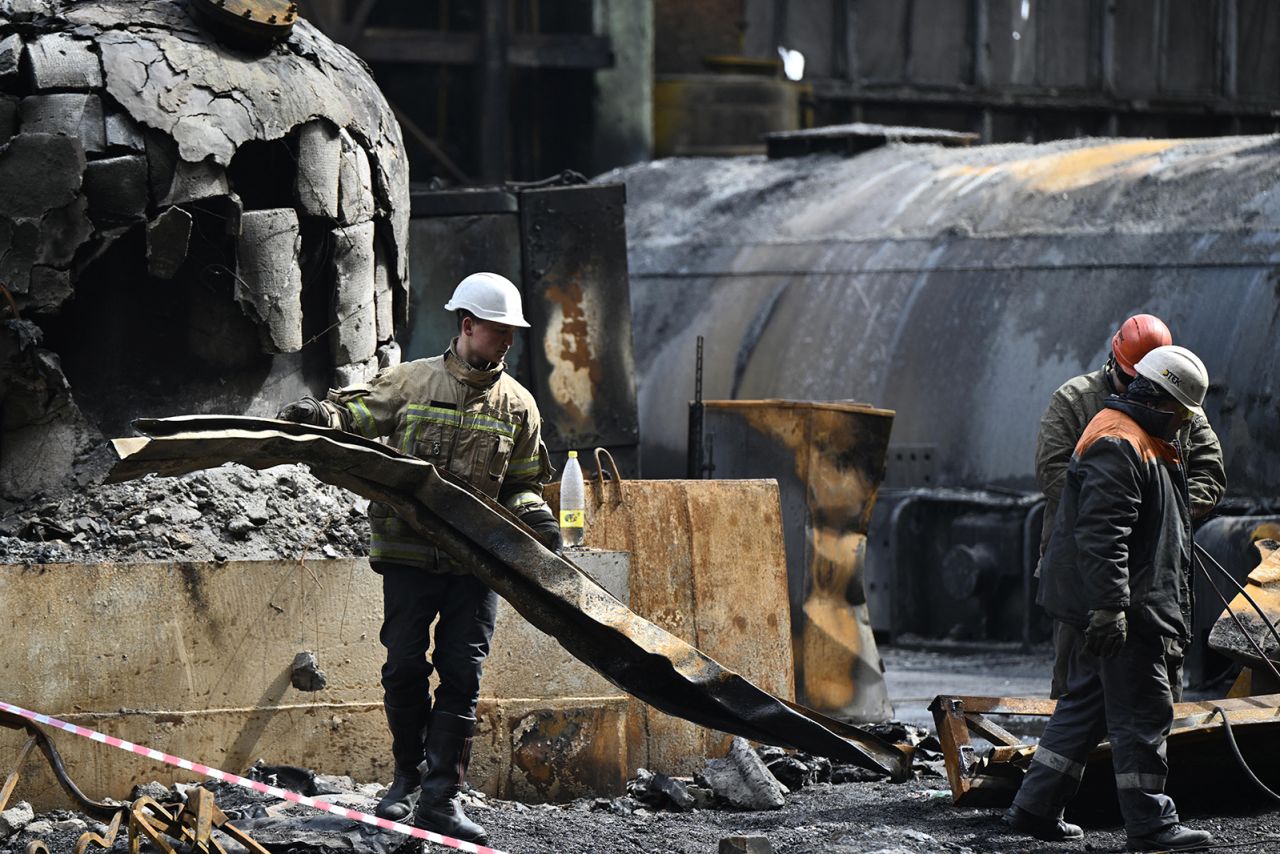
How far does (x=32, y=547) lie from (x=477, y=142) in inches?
497

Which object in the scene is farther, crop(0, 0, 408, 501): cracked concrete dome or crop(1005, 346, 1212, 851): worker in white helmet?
crop(0, 0, 408, 501): cracked concrete dome

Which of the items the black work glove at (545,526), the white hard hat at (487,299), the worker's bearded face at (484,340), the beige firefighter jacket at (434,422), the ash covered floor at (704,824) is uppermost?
the white hard hat at (487,299)

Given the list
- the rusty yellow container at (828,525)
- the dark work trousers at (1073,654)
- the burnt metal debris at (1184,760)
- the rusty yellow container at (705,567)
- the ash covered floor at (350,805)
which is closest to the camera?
the ash covered floor at (350,805)

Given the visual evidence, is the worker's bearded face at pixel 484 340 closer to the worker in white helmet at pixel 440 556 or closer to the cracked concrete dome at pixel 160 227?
the worker in white helmet at pixel 440 556

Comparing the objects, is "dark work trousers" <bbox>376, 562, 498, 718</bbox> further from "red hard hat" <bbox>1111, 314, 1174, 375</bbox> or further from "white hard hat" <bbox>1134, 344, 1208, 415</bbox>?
"red hard hat" <bbox>1111, 314, 1174, 375</bbox>

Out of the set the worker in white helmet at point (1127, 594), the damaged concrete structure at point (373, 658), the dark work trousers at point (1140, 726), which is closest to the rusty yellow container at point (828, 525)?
the damaged concrete structure at point (373, 658)

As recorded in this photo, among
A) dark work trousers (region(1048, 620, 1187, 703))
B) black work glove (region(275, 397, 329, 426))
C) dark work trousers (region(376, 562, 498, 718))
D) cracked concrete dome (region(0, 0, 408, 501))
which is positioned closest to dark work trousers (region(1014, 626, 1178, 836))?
dark work trousers (region(1048, 620, 1187, 703))

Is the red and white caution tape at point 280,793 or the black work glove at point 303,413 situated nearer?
the red and white caution tape at point 280,793

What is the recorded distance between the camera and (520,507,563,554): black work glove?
6227 millimetres

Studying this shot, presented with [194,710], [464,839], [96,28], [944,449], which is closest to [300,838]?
[464,839]

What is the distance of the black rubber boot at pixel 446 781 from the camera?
5984 millimetres

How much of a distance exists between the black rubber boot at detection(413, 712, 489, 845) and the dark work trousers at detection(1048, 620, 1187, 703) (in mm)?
2057

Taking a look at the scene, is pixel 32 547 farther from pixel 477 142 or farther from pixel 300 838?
pixel 477 142

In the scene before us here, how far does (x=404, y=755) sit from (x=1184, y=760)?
2.74 m
